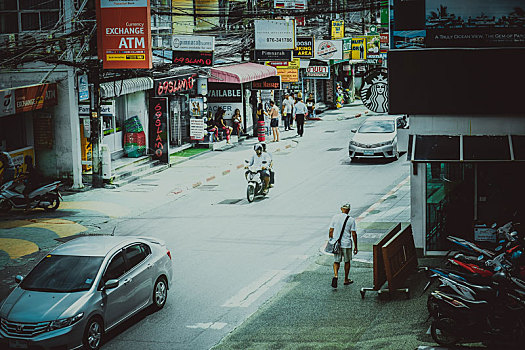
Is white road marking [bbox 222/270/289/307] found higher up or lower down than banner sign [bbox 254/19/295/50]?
lower down

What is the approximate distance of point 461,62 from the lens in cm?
1678

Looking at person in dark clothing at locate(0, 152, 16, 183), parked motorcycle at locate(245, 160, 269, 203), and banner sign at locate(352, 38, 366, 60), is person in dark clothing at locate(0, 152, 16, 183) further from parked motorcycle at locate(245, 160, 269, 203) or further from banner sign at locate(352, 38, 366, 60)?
banner sign at locate(352, 38, 366, 60)

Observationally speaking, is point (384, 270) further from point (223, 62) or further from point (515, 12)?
point (223, 62)

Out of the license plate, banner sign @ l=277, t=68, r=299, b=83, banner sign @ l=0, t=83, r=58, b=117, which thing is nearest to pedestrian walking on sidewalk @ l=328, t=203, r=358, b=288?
the license plate

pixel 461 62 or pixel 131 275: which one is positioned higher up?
pixel 461 62

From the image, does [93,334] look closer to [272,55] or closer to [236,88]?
[272,55]

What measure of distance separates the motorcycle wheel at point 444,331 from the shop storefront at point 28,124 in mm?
16622

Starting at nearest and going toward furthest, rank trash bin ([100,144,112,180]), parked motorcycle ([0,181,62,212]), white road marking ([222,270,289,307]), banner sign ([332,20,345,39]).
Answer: white road marking ([222,270,289,307])
parked motorcycle ([0,181,62,212])
trash bin ([100,144,112,180])
banner sign ([332,20,345,39])

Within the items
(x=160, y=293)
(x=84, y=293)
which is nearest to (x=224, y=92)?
(x=160, y=293)

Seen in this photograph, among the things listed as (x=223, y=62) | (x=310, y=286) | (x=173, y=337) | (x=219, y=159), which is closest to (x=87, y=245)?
(x=173, y=337)

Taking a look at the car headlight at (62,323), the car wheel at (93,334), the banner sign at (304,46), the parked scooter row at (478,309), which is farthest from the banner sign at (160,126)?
the parked scooter row at (478,309)

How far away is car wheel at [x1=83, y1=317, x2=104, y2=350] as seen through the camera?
1255 cm

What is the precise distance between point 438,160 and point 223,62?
83.7 feet

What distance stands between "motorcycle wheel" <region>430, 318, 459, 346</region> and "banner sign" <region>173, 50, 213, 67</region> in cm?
1997
